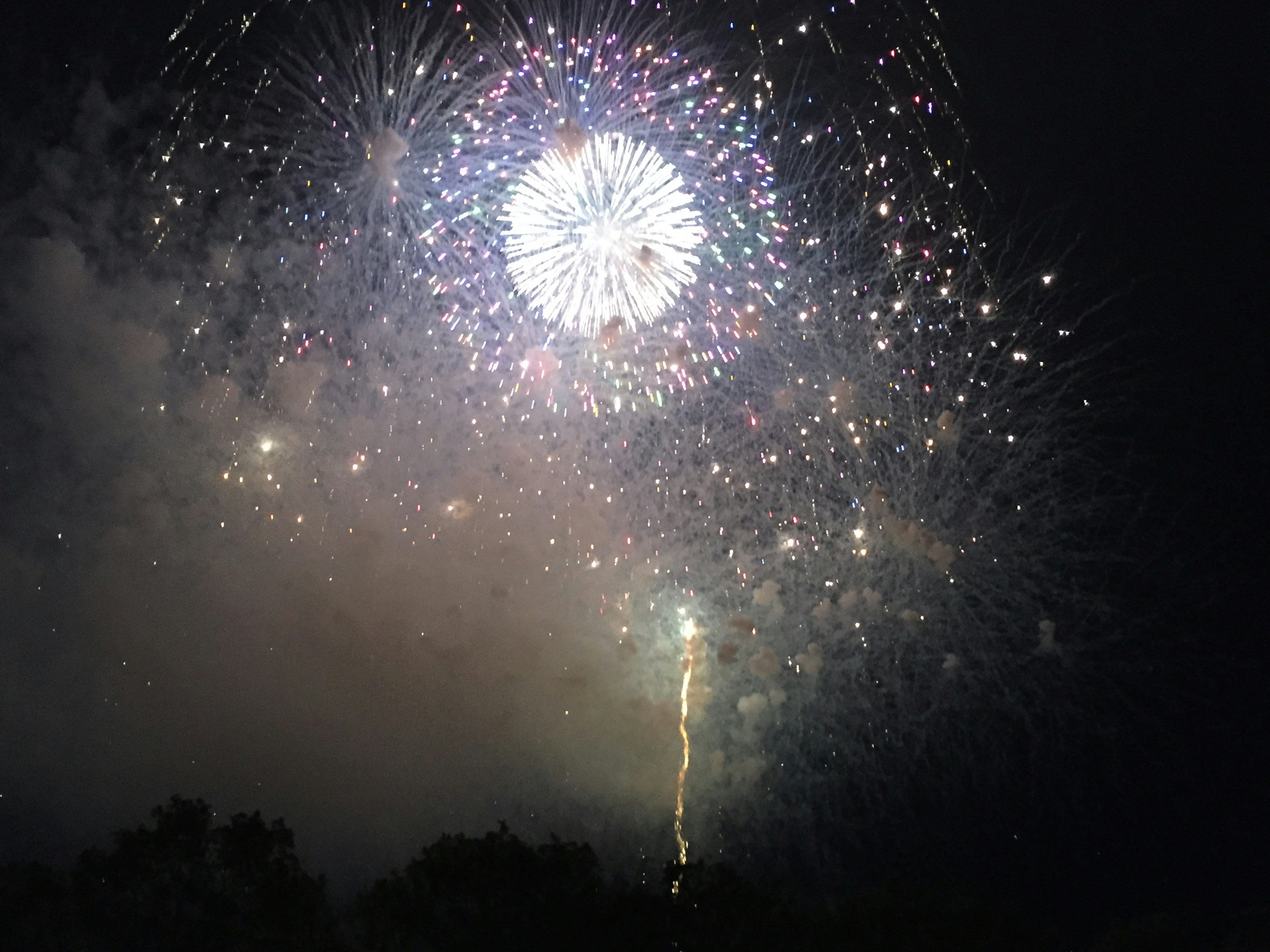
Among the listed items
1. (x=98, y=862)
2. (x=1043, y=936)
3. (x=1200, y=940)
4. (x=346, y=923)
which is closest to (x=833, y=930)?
(x=1043, y=936)

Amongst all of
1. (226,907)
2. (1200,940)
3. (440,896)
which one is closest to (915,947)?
(1200,940)

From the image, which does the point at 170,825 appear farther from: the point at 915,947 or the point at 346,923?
the point at 915,947

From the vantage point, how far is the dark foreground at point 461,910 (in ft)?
39.6

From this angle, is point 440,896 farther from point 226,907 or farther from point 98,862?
point 98,862

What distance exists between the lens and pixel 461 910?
39.9ft

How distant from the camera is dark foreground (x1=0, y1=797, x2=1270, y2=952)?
1208 cm

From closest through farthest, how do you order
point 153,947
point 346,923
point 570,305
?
point 570,305, point 153,947, point 346,923

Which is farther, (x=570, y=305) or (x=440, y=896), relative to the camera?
(x=440, y=896)

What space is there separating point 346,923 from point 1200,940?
1160 centimetres

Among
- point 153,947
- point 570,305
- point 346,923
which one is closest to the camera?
point 570,305

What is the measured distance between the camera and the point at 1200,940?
12883mm

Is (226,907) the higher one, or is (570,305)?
(570,305)

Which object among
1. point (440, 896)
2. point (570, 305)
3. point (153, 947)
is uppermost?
point (570, 305)

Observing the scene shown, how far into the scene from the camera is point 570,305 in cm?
→ 905
